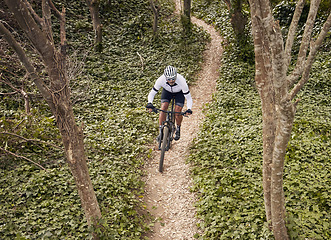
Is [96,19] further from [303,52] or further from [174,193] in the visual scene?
[303,52]

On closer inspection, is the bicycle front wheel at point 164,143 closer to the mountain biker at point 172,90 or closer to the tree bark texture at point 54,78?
the mountain biker at point 172,90

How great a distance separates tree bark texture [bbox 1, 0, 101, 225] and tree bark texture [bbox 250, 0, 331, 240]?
315 cm

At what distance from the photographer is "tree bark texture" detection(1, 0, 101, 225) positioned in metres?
3.66

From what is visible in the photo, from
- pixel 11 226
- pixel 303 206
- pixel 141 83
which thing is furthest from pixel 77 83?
pixel 303 206

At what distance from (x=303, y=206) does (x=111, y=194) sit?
4.30 meters

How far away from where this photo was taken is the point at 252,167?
6629 mm

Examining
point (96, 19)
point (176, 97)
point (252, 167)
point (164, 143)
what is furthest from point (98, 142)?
point (96, 19)

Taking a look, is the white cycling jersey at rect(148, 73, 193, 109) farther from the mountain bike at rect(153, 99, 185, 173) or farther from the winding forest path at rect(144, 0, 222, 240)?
the winding forest path at rect(144, 0, 222, 240)

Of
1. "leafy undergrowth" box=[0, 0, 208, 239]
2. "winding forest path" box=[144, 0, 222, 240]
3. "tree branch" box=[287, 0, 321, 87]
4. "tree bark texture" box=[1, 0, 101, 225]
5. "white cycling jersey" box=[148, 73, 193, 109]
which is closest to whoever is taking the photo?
"tree bark texture" box=[1, 0, 101, 225]

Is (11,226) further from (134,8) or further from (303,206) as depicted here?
(134,8)

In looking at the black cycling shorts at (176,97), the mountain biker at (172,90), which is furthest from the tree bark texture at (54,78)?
the black cycling shorts at (176,97)

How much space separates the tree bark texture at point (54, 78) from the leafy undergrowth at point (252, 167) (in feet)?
9.98

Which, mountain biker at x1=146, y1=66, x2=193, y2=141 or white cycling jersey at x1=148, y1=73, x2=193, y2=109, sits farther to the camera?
white cycling jersey at x1=148, y1=73, x2=193, y2=109

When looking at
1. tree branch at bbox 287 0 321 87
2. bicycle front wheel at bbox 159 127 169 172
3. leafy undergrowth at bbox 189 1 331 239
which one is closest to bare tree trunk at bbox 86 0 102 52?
leafy undergrowth at bbox 189 1 331 239
